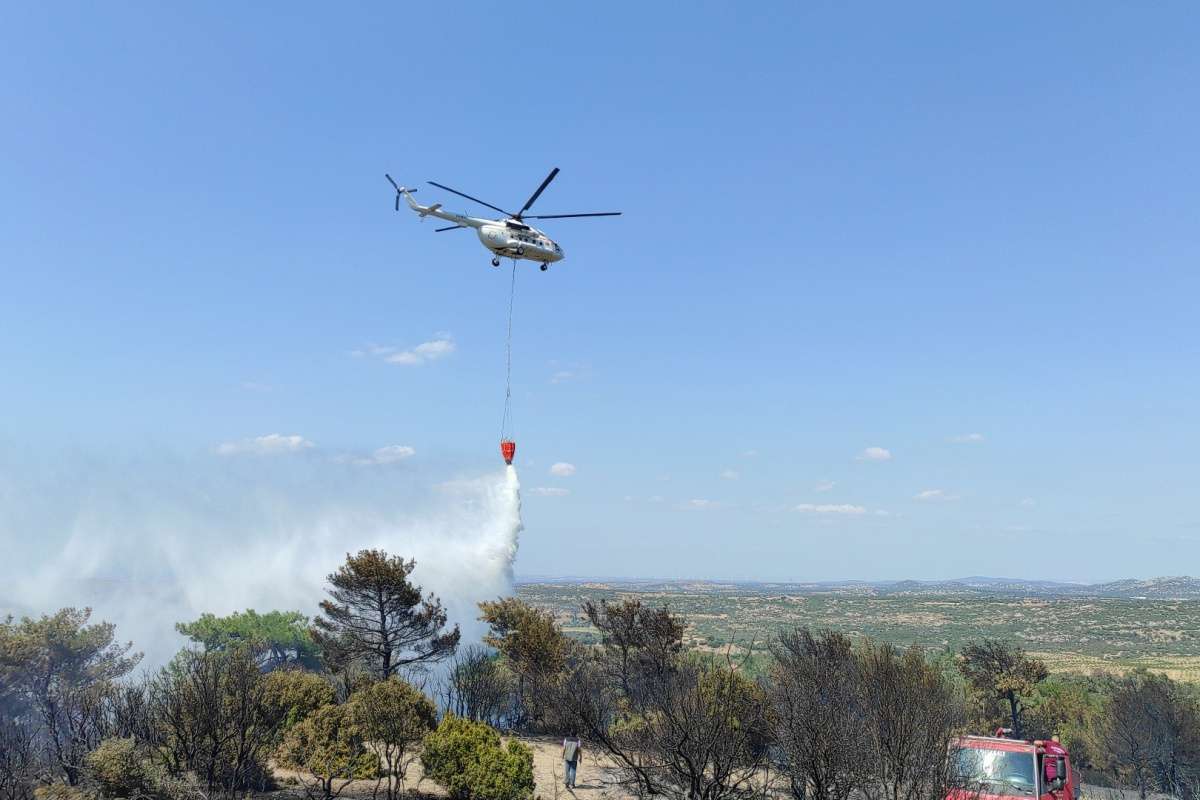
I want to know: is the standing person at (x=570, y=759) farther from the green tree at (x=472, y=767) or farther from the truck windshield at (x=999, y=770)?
the truck windshield at (x=999, y=770)

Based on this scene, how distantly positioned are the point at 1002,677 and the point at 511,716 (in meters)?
33.9

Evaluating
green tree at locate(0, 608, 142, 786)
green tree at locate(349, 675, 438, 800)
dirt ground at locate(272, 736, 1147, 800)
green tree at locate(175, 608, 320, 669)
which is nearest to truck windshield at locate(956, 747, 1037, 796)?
dirt ground at locate(272, 736, 1147, 800)

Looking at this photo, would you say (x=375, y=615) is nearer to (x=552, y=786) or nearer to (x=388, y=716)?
(x=552, y=786)

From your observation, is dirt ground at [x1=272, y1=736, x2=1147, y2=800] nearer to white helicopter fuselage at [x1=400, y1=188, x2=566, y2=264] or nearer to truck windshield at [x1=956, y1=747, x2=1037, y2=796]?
truck windshield at [x1=956, y1=747, x2=1037, y2=796]

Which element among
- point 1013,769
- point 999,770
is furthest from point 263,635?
point 1013,769

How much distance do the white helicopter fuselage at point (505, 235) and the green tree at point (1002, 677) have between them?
38241mm

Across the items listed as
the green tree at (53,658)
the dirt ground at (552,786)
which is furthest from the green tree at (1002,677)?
the green tree at (53,658)

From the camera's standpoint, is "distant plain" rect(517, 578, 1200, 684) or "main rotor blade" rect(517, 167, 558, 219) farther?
"distant plain" rect(517, 578, 1200, 684)

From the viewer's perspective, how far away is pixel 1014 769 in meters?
14.6

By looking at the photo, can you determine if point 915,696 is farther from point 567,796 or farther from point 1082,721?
point 1082,721

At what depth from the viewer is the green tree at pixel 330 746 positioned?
22.7 metres

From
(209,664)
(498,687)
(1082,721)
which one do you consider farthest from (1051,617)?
(209,664)

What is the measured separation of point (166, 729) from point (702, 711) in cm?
1729

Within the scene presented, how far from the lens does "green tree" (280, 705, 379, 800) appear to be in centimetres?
2272
